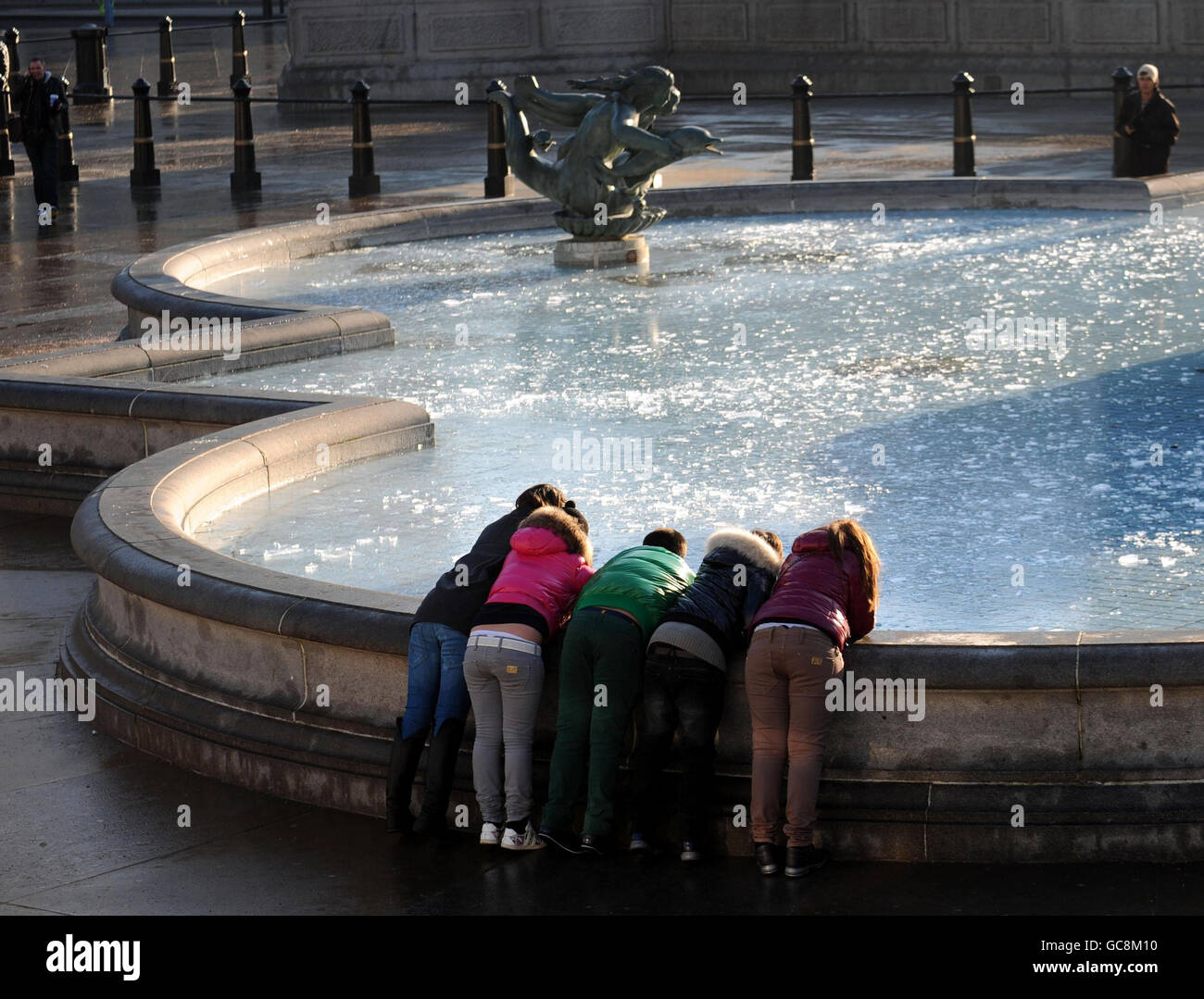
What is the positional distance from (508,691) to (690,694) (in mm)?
579

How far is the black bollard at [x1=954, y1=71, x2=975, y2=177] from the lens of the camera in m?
19.4

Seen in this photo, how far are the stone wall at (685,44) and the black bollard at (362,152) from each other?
393 inches

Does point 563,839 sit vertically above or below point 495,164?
below

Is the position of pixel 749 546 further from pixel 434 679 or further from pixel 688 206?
pixel 688 206

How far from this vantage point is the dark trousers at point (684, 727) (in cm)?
602

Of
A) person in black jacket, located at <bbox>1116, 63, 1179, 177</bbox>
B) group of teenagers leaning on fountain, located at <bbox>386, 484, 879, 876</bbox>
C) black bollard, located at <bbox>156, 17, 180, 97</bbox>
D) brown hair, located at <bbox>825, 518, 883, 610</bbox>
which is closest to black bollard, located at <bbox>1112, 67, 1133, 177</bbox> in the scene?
person in black jacket, located at <bbox>1116, 63, 1179, 177</bbox>

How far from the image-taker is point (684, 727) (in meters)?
6.04

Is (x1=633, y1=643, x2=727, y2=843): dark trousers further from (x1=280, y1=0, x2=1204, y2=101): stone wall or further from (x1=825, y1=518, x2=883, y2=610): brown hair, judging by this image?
(x1=280, y1=0, x2=1204, y2=101): stone wall

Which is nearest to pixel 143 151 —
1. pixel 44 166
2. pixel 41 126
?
pixel 44 166

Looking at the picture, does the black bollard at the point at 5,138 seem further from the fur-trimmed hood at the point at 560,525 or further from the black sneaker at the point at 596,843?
the black sneaker at the point at 596,843

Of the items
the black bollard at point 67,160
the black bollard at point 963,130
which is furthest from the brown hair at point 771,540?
the black bollard at point 67,160
